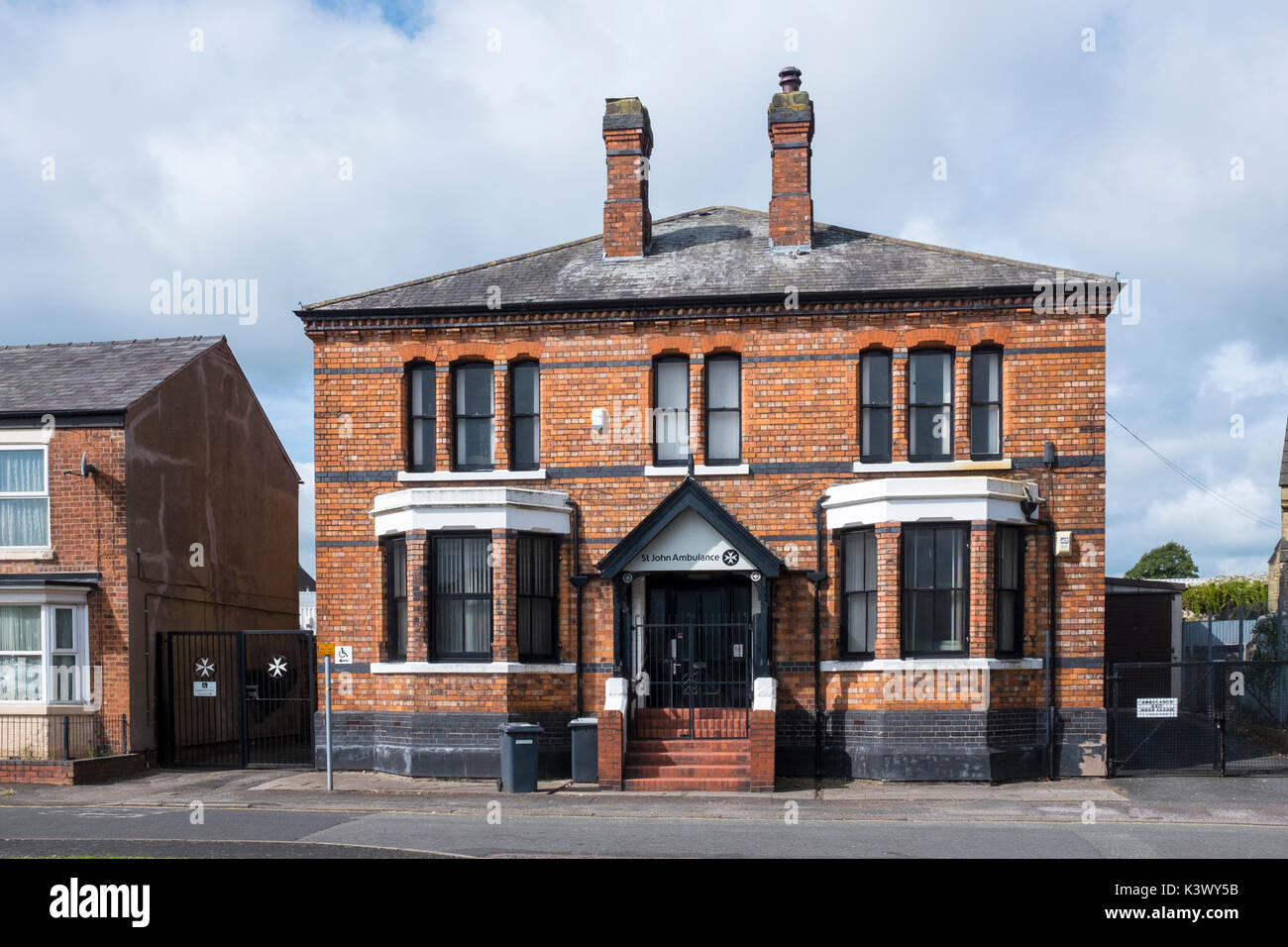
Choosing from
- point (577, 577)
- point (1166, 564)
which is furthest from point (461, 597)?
point (1166, 564)

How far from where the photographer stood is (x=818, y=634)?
1939 centimetres

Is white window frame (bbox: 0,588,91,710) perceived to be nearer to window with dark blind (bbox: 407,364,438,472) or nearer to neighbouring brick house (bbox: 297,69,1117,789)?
neighbouring brick house (bbox: 297,69,1117,789)

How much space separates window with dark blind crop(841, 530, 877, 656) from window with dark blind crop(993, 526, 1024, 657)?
6.00ft

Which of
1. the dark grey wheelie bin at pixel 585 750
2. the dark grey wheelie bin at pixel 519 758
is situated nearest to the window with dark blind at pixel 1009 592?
the dark grey wheelie bin at pixel 585 750

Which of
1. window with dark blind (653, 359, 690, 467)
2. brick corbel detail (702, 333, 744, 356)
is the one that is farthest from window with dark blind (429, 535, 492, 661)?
brick corbel detail (702, 333, 744, 356)

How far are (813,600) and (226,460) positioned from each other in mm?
12850

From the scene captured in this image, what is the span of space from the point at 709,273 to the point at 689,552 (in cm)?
473

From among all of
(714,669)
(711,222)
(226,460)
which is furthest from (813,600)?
(226,460)

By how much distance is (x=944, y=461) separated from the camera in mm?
19516

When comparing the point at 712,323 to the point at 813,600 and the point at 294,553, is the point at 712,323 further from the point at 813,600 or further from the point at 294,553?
the point at 294,553

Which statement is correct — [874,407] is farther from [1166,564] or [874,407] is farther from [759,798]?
[1166,564]

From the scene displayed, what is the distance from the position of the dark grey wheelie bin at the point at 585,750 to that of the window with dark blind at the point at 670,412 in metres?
4.37

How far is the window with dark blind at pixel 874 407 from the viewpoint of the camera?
19.7 meters

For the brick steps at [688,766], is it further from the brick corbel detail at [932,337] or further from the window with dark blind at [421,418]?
the brick corbel detail at [932,337]
